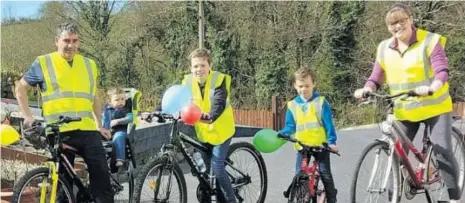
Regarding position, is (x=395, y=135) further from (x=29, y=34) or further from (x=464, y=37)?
(x=29, y=34)

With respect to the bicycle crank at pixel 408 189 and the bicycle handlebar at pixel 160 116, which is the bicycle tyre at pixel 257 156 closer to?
the bicycle handlebar at pixel 160 116

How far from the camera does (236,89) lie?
25.2 meters

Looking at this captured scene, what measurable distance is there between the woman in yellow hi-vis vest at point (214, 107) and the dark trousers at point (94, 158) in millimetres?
853

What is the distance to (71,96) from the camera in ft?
14.6

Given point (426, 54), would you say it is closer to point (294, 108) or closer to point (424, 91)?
Result: point (424, 91)

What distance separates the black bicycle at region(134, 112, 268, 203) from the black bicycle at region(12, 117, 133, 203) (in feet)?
Result: 1.69

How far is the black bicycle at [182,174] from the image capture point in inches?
179

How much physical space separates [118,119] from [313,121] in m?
2.02

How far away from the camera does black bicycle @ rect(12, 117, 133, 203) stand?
4129 millimetres

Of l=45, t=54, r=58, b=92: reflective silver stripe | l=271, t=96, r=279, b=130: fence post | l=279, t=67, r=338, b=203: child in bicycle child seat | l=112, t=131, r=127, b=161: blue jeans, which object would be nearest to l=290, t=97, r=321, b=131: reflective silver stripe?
l=279, t=67, r=338, b=203: child in bicycle child seat

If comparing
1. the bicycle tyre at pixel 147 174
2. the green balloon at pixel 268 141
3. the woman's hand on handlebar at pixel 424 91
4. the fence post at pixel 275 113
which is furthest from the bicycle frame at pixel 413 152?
the fence post at pixel 275 113

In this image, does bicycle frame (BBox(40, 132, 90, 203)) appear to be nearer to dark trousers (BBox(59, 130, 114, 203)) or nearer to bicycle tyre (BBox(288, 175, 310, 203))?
dark trousers (BBox(59, 130, 114, 203))

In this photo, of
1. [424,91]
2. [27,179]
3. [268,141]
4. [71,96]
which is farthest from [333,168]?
[27,179]

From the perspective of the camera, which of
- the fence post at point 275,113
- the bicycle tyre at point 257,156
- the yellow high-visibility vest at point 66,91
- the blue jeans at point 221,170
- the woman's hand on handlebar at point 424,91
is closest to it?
the woman's hand on handlebar at point 424,91
